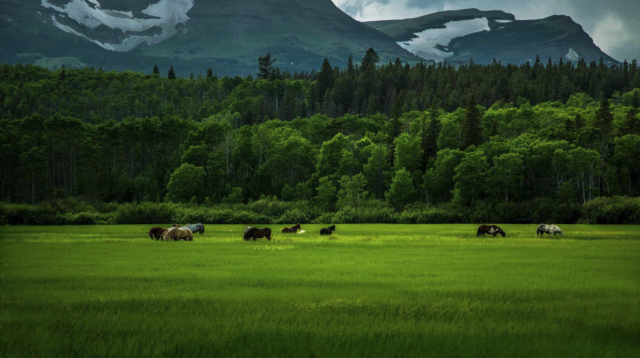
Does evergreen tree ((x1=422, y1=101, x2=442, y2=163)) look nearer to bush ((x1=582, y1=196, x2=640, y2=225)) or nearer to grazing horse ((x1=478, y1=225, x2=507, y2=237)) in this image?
bush ((x1=582, y1=196, x2=640, y2=225))

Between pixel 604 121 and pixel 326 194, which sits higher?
pixel 604 121

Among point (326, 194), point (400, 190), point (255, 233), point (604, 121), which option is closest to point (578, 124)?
point (604, 121)

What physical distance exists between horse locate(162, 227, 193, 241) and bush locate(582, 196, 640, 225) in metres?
56.5

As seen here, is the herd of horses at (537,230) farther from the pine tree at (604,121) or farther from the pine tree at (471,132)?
the pine tree at (604,121)

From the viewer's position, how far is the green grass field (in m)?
11.7

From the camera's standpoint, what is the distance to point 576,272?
23062 millimetres

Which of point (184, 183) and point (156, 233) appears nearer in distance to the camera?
point (156, 233)

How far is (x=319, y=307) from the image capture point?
15.3 metres

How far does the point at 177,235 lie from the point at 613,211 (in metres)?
58.0

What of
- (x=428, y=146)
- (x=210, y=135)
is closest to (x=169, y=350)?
(x=428, y=146)

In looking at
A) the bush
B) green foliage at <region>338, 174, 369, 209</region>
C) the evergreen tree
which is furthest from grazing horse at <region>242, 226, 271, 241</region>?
the evergreen tree

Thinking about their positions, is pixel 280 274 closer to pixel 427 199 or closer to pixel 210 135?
pixel 427 199

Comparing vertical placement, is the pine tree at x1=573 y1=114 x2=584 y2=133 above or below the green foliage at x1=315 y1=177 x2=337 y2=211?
above

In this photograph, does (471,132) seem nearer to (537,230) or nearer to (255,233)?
(537,230)
